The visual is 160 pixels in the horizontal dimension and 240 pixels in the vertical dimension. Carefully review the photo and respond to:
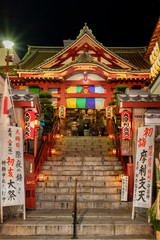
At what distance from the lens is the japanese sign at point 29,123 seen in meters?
9.24

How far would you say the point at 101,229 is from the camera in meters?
6.62

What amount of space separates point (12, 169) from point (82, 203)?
124 inches

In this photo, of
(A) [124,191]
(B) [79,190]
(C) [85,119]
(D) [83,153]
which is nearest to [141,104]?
(A) [124,191]

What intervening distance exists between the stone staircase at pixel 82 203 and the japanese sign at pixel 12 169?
0.77 metres

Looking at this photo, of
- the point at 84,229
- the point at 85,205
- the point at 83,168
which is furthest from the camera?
the point at 83,168

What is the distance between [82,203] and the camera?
8.51 metres

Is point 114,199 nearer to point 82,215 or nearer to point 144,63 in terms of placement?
point 82,215

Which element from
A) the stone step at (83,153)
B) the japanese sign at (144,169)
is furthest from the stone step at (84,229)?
the stone step at (83,153)

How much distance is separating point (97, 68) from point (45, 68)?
15.5ft

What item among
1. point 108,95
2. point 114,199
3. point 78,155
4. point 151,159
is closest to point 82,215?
point 114,199

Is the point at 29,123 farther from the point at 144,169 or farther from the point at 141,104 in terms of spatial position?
the point at 144,169

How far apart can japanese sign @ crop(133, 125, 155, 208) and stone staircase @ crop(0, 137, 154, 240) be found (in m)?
0.73

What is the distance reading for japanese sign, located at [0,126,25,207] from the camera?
682 cm

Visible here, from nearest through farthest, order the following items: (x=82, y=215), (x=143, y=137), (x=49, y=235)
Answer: (x=49, y=235)
(x=143, y=137)
(x=82, y=215)
